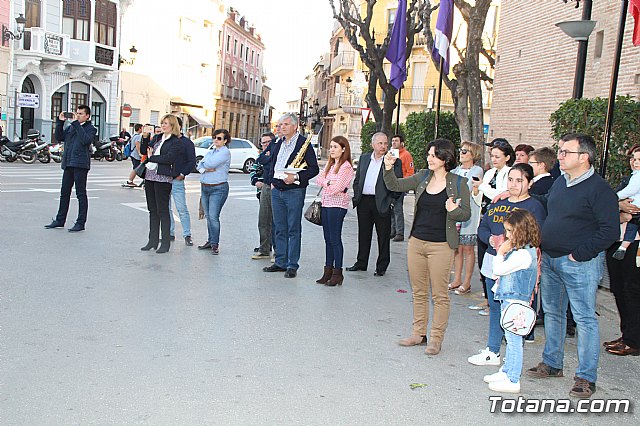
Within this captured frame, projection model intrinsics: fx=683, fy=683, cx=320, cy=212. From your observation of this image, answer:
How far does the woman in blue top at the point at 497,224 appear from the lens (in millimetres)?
5344

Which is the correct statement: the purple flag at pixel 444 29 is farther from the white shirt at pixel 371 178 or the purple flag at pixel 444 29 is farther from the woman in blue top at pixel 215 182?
the white shirt at pixel 371 178

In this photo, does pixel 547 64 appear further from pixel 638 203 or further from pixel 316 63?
pixel 316 63

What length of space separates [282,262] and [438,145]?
11.1 ft

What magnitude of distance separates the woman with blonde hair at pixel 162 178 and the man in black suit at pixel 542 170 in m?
4.95

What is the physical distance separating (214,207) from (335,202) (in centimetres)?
228

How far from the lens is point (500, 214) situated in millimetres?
5520

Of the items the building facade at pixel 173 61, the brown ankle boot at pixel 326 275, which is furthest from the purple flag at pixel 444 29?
the building facade at pixel 173 61

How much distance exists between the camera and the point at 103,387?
4.46 meters

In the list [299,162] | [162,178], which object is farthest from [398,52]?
[299,162]

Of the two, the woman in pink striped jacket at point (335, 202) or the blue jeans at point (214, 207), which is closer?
the woman in pink striped jacket at point (335, 202)

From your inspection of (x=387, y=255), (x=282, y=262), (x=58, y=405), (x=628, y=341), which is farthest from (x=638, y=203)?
(x=58, y=405)

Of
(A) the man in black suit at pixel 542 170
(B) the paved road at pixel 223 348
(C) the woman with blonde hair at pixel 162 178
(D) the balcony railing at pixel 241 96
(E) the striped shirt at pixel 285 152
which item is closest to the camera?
(B) the paved road at pixel 223 348

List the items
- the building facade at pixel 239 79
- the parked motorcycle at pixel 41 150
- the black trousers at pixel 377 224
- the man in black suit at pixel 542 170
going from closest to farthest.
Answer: the man in black suit at pixel 542 170 < the black trousers at pixel 377 224 < the parked motorcycle at pixel 41 150 < the building facade at pixel 239 79

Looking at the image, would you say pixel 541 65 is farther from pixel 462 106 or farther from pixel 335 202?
pixel 335 202
